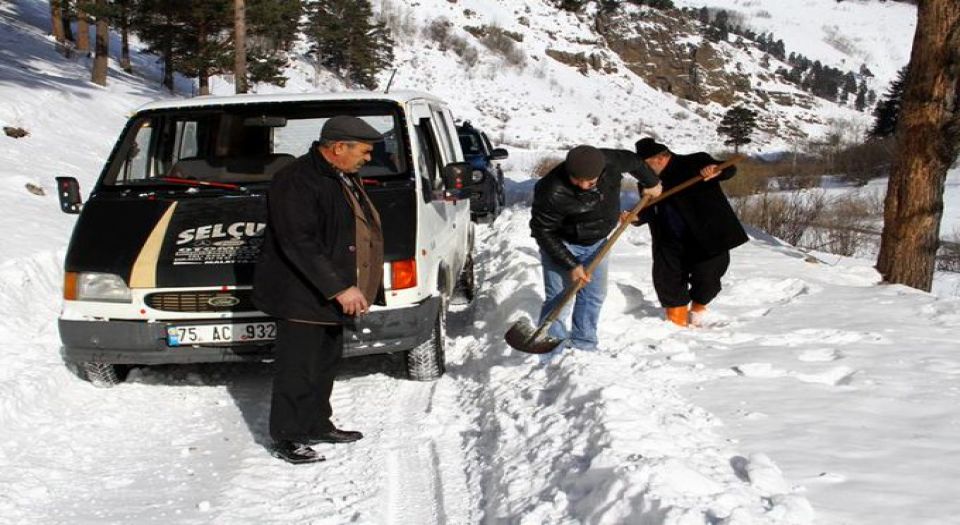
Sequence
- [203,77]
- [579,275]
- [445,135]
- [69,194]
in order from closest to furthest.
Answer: [579,275]
[69,194]
[445,135]
[203,77]

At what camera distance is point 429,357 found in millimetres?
5125

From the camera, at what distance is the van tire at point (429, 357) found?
5098 millimetres

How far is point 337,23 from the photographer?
146ft

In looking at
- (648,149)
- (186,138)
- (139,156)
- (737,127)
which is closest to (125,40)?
(186,138)

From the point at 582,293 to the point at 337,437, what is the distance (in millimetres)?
1980

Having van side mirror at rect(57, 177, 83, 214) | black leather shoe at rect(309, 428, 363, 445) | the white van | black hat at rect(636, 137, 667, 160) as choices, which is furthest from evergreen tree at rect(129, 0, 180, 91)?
black leather shoe at rect(309, 428, 363, 445)

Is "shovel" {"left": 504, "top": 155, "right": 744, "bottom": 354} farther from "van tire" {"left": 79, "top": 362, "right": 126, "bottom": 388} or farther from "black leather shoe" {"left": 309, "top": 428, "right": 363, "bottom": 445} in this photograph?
"van tire" {"left": 79, "top": 362, "right": 126, "bottom": 388}

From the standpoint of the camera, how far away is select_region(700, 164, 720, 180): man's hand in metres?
5.62

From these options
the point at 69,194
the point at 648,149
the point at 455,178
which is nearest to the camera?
the point at 69,194

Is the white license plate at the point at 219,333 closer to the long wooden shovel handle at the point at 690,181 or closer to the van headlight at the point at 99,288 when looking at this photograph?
the van headlight at the point at 99,288

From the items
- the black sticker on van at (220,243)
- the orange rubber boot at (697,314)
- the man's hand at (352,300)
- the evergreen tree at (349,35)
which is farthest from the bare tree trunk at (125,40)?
the man's hand at (352,300)

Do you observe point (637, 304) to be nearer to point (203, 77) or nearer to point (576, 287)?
point (576, 287)

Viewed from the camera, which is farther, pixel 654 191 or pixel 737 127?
pixel 737 127

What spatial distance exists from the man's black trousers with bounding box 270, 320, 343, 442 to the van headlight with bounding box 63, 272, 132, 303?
3.85 ft
